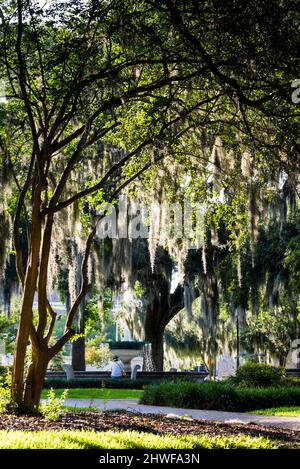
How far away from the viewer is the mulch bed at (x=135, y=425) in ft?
23.2

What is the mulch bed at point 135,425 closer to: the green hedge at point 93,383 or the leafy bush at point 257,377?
the leafy bush at point 257,377

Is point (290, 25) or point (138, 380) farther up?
point (290, 25)

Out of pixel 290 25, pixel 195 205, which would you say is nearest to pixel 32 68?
pixel 290 25

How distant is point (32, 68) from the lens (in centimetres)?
866

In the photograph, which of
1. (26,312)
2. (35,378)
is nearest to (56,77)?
(26,312)

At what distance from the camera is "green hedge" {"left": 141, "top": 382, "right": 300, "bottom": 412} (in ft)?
45.1

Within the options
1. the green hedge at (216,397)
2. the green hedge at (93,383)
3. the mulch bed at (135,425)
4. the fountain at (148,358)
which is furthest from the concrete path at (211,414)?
the fountain at (148,358)

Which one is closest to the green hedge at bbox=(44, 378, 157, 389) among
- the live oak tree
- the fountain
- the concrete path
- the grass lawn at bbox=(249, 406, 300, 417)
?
the fountain

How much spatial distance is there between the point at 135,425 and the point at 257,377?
974 cm

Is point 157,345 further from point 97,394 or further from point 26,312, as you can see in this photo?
point 26,312

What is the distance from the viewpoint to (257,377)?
17.0 meters

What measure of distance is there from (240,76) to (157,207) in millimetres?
3305

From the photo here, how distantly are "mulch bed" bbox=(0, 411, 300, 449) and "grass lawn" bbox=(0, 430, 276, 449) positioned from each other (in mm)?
396
